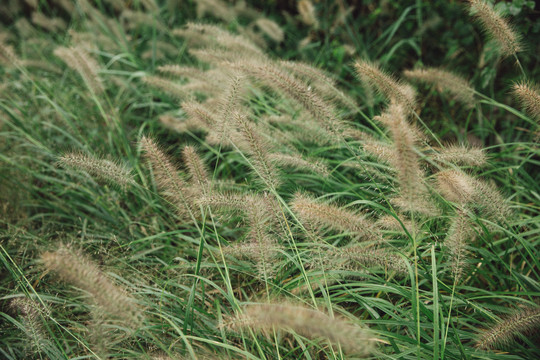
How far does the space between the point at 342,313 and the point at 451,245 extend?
597mm

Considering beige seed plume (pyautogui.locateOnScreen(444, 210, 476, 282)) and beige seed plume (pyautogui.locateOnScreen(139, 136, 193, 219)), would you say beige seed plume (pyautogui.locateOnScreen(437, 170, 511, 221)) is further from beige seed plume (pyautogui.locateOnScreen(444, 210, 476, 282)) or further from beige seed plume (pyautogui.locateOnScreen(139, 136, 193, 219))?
beige seed plume (pyautogui.locateOnScreen(139, 136, 193, 219))

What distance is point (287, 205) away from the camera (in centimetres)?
211

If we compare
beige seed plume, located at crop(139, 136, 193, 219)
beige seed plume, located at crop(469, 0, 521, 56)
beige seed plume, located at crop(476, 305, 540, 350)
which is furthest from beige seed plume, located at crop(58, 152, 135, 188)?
beige seed plume, located at crop(469, 0, 521, 56)

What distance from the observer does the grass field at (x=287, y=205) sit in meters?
1.55

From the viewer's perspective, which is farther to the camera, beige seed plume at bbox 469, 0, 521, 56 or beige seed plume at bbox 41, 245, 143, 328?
beige seed plume at bbox 469, 0, 521, 56

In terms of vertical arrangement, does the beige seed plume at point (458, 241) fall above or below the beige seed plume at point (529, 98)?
below

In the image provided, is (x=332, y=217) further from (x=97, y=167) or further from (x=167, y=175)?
(x=97, y=167)

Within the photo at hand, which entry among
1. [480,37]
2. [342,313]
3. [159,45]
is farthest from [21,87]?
[480,37]

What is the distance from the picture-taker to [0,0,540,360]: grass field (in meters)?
1.55

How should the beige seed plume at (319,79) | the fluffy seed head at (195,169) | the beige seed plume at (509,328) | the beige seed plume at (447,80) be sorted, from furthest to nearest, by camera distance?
the beige seed plume at (447,80) < the beige seed plume at (319,79) < the fluffy seed head at (195,169) < the beige seed plume at (509,328)

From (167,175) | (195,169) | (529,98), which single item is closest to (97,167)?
(167,175)

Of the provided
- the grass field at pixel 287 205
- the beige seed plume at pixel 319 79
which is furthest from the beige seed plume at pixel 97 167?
the beige seed plume at pixel 319 79

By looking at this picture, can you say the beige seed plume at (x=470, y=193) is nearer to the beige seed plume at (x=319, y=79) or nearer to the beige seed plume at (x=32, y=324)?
the beige seed plume at (x=319, y=79)

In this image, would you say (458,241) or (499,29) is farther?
(499,29)
